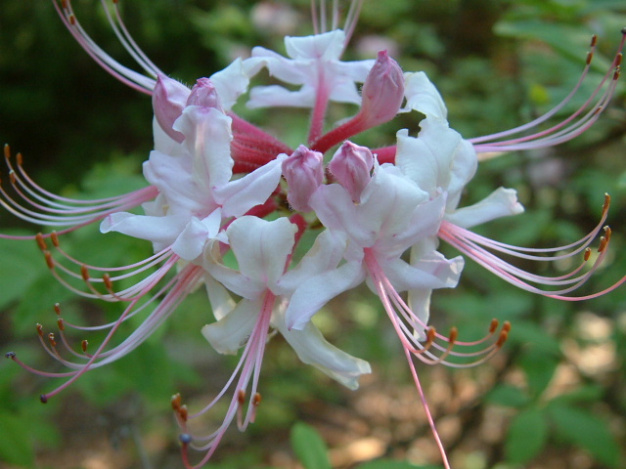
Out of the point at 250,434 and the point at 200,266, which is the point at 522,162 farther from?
the point at 250,434

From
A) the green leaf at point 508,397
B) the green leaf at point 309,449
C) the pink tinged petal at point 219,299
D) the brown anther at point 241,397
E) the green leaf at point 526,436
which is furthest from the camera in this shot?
the green leaf at point 508,397

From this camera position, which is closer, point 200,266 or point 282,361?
point 200,266

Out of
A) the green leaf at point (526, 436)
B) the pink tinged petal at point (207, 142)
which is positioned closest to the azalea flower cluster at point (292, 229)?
the pink tinged petal at point (207, 142)

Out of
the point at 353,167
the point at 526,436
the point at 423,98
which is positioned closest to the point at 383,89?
the point at 423,98

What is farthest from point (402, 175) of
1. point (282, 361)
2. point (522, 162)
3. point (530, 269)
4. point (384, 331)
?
point (384, 331)

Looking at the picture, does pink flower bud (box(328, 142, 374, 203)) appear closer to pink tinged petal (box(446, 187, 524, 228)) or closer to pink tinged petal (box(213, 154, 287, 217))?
pink tinged petal (box(213, 154, 287, 217))

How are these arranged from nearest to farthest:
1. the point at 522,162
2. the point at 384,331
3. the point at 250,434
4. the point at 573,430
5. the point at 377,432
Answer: the point at 573,430 < the point at 522,162 < the point at 377,432 < the point at 250,434 < the point at 384,331

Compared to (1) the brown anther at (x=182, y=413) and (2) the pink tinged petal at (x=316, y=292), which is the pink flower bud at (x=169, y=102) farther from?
(1) the brown anther at (x=182, y=413)

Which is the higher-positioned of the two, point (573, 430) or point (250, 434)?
point (573, 430)

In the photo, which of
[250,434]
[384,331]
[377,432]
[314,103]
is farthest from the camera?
[384,331]
